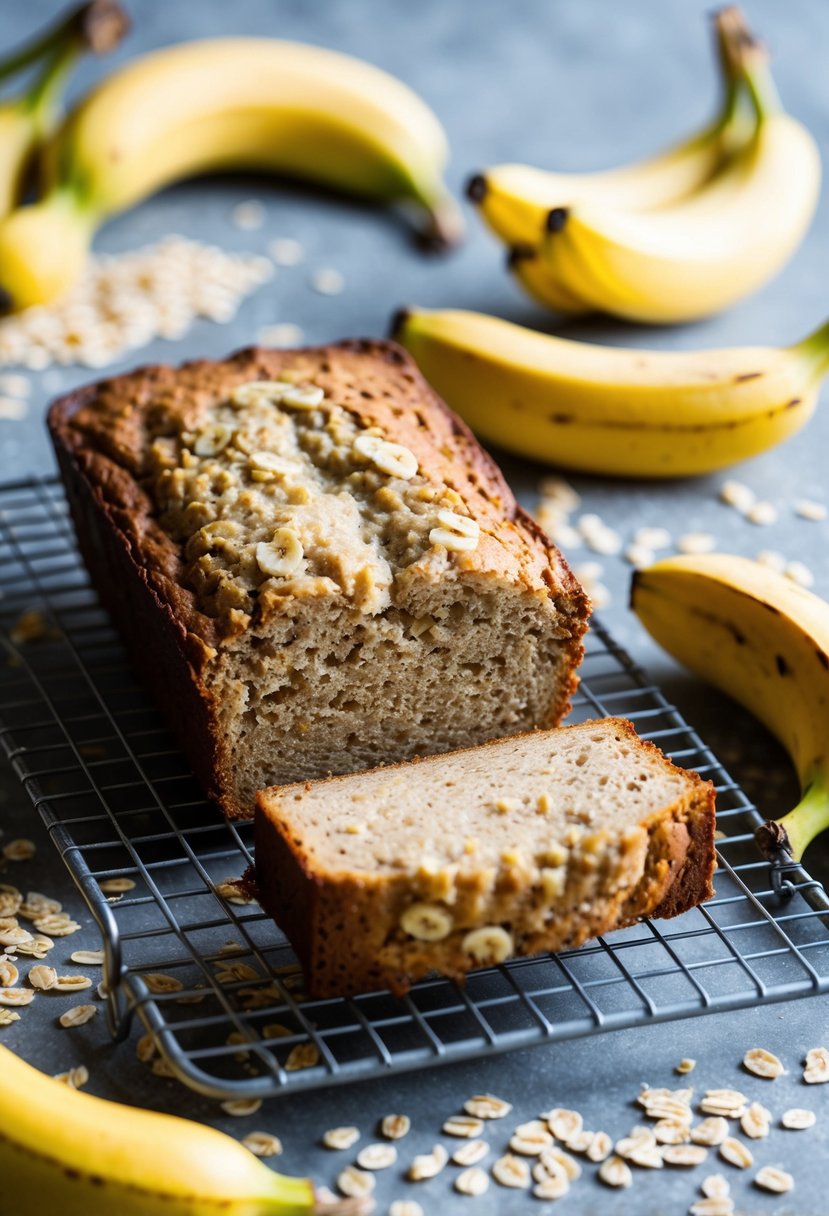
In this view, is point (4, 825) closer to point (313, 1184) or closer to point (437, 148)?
point (313, 1184)

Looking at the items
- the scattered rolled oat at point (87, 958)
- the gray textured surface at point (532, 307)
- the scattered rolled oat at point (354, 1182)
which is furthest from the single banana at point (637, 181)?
the scattered rolled oat at point (354, 1182)

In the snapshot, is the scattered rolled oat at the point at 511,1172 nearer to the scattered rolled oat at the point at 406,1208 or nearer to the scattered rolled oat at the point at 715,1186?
the scattered rolled oat at the point at 406,1208

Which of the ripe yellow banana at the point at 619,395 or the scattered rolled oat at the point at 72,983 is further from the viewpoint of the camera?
the ripe yellow banana at the point at 619,395

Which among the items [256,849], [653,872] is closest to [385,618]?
[256,849]

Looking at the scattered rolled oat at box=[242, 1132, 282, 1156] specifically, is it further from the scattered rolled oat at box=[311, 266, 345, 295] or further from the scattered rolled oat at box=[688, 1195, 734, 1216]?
the scattered rolled oat at box=[311, 266, 345, 295]

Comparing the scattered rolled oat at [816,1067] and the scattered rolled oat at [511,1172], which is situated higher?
the scattered rolled oat at [816,1067]

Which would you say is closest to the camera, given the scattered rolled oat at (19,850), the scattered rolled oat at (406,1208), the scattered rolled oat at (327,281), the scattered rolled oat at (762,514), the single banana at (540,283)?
the scattered rolled oat at (406,1208)

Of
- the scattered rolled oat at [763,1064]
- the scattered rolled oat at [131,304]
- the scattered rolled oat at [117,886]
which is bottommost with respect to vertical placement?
Answer: the scattered rolled oat at [117,886]

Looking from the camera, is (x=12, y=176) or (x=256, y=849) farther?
(x=12, y=176)
